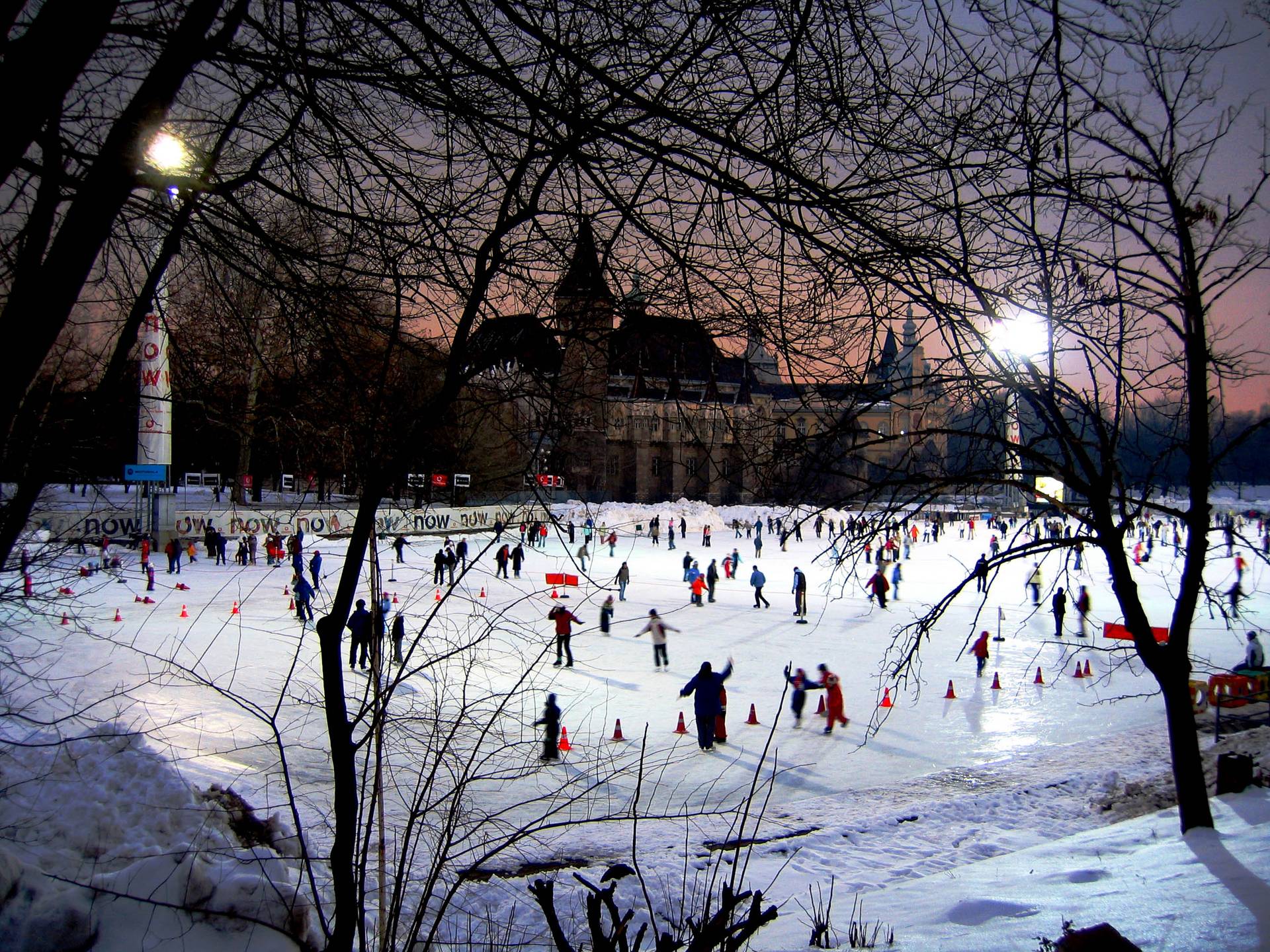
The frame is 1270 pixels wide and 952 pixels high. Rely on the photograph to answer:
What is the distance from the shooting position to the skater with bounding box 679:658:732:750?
11125 millimetres

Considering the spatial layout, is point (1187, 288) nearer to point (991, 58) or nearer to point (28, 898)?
point (991, 58)

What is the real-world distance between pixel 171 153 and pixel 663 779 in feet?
29.1

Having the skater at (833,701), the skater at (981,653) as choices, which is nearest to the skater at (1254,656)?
the skater at (981,653)

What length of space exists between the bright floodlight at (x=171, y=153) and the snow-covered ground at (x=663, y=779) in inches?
70.2

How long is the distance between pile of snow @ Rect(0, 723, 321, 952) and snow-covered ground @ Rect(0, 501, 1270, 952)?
0.03 meters

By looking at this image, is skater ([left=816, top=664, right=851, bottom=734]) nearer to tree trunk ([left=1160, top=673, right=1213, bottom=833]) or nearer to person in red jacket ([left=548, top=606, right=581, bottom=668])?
person in red jacket ([left=548, top=606, right=581, bottom=668])

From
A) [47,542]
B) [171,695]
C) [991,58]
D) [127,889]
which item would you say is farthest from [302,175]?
[171,695]

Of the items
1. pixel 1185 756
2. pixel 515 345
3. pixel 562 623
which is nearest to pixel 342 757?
pixel 515 345

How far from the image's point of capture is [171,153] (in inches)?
133

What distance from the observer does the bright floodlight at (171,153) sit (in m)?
3.25

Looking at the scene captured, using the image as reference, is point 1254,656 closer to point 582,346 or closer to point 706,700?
point 706,700

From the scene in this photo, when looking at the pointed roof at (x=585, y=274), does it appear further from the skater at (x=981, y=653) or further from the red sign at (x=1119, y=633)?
the red sign at (x=1119, y=633)

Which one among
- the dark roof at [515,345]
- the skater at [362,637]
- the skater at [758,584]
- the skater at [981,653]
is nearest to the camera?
the dark roof at [515,345]

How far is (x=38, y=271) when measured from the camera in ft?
7.07
